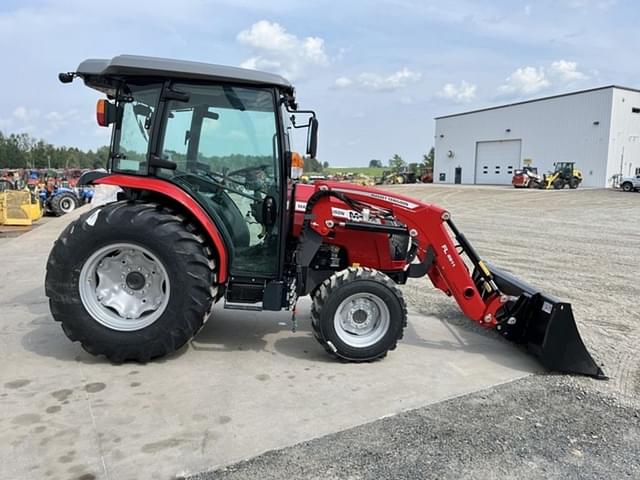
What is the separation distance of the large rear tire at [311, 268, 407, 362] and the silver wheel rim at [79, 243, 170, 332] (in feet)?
4.34

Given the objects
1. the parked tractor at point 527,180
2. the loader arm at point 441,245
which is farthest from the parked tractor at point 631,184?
the loader arm at point 441,245

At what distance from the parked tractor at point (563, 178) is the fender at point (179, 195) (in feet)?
115

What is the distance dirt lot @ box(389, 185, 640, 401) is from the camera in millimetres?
4965

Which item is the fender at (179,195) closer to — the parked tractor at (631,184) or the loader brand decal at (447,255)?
the loader brand decal at (447,255)

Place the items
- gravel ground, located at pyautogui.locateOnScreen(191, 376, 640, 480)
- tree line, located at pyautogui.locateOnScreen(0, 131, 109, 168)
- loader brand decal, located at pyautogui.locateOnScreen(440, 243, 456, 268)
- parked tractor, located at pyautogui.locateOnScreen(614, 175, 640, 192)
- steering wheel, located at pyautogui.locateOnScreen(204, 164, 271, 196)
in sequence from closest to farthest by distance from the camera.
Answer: gravel ground, located at pyautogui.locateOnScreen(191, 376, 640, 480), steering wheel, located at pyautogui.locateOnScreen(204, 164, 271, 196), loader brand decal, located at pyautogui.locateOnScreen(440, 243, 456, 268), parked tractor, located at pyautogui.locateOnScreen(614, 175, 640, 192), tree line, located at pyautogui.locateOnScreen(0, 131, 109, 168)

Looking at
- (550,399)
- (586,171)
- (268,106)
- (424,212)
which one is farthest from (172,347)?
(586,171)

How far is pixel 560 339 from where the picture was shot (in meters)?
4.18

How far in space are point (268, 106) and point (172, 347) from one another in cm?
215

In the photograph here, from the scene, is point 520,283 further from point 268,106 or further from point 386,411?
point 268,106

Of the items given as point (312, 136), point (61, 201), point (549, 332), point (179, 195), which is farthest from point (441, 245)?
point (61, 201)

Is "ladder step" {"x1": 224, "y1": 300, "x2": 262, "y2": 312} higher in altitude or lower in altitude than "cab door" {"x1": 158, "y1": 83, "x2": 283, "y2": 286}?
lower

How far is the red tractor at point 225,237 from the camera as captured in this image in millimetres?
4117

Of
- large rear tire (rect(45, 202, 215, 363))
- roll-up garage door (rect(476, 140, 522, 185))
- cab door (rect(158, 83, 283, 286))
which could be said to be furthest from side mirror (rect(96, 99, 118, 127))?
roll-up garage door (rect(476, 140, 522, 185))

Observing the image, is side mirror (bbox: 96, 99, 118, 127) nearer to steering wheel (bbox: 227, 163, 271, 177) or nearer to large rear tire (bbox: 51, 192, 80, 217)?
steering wheel (bbox: 227, 163, 271, 177)
